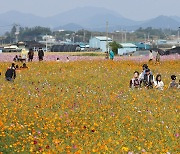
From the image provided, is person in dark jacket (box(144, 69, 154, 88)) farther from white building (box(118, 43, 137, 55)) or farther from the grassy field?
white building (box(118, 43, 137, 55))

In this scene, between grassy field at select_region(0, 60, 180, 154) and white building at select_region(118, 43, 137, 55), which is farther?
white building at select_region(118, 43, 137, 55)

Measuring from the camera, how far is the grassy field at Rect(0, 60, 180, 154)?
30.2 feet

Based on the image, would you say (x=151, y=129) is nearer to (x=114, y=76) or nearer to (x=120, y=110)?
(x=120, y=110)

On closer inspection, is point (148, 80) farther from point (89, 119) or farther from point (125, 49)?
point (125, 49)

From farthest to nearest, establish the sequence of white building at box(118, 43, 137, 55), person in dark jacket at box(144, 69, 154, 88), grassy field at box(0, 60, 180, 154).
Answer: white building at box(118, 43, 137, 55) < person in dark jacket at box(144, 69, 154, 88) < grassy field at box(0, 60, 180, 154)

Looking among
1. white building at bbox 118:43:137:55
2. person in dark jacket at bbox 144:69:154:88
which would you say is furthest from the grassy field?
white building at bbox 118:43:137:55

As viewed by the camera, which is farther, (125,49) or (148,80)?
(125,49)

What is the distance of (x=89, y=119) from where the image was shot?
41.3 feet

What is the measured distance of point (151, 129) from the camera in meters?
11.3

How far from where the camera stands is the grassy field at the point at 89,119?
9203 millimetres

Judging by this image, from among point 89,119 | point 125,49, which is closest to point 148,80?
point 89,119

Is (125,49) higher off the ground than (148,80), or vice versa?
(125,49)

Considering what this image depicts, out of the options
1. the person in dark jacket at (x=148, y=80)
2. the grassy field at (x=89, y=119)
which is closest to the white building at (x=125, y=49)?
the person in dark jacket at (x=148, y=80)

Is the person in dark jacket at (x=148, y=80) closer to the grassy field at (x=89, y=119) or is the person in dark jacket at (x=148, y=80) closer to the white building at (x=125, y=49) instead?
the grassy field at (x=89, y=119)
